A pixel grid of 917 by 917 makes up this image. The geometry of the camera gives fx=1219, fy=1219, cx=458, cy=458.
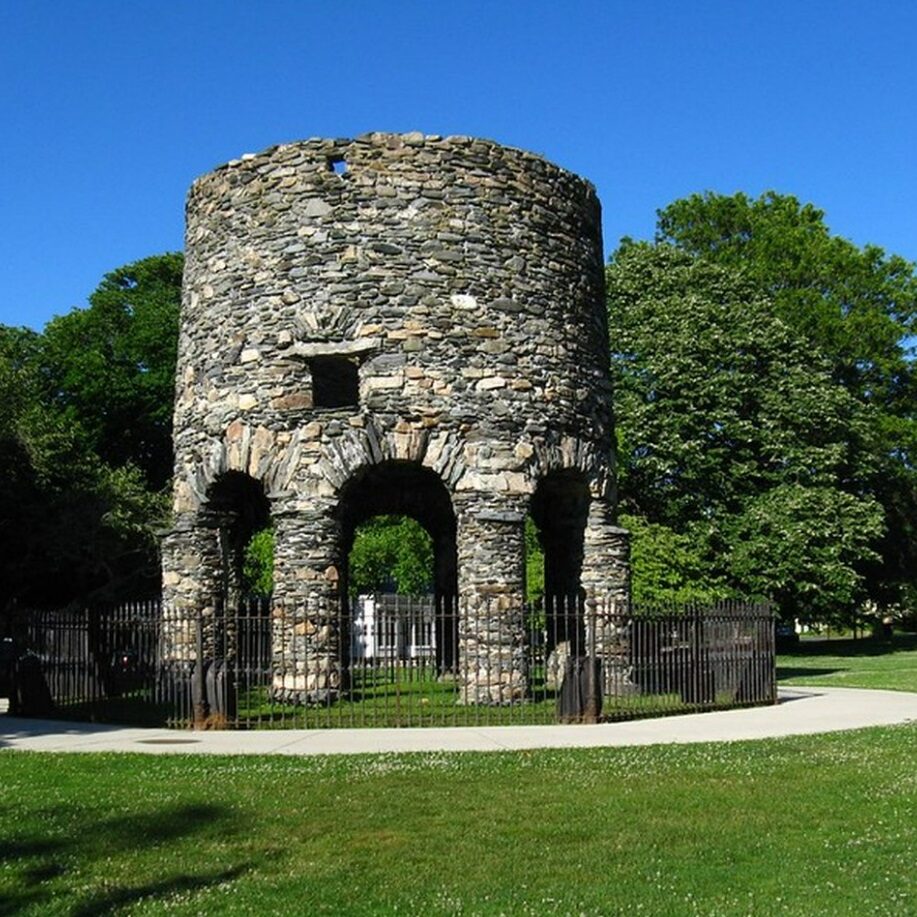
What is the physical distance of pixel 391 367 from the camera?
18156mm

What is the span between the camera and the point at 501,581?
17.7 metres

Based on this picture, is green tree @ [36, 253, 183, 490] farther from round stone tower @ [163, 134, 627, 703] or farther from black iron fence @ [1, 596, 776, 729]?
black iron fence @ [1, 596, 776, 729]

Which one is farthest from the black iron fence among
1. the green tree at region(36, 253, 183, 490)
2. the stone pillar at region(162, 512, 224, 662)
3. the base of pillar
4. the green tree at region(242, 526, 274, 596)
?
the green tree at region(36, 253, 183, 490)

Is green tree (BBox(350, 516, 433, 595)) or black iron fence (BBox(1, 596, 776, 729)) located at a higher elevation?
green tree (BBox(350, 516, 433, 595))

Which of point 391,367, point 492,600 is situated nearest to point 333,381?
point 391,367

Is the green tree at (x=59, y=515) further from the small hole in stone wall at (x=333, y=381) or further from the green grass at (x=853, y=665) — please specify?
the green grass at (x=853, y=665)

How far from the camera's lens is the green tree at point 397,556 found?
37312mm

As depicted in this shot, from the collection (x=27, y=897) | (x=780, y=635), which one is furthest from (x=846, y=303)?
(x=27, y=897)

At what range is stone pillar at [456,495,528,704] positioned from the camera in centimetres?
1727

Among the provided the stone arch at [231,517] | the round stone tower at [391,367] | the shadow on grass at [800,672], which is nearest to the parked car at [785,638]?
the shadow on grass at [800,672]

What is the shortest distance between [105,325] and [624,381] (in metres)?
18.3

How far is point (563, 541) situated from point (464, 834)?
13046 millimetres

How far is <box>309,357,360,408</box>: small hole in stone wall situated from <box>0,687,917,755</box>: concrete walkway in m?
6.05

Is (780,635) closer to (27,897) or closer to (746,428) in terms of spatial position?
(746,428)
